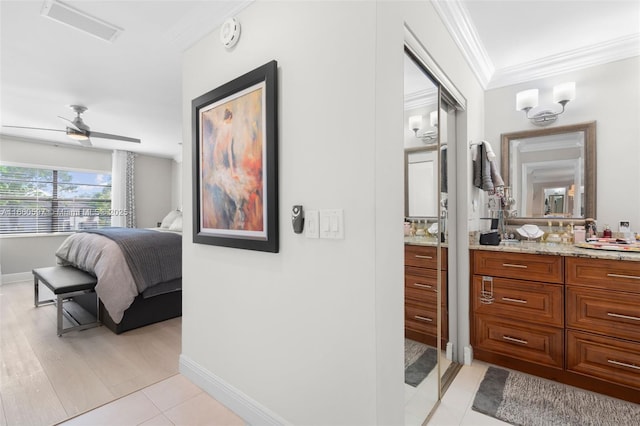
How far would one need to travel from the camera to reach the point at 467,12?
6.48 feet

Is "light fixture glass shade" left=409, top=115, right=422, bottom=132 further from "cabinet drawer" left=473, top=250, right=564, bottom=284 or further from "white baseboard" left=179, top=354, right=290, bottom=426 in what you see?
"white baseboard" left=179, top=354, right=290, bottom=426

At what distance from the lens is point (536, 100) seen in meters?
2.61

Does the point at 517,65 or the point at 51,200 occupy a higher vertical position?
the point at 517,65

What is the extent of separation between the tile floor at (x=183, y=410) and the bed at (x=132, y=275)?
3.91ft

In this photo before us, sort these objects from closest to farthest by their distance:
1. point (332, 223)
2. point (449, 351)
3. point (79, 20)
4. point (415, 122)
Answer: point (332, 223) → point (415, 122) → point (79, 20) → point (449, 351)

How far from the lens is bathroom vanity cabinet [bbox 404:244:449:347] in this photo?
1613 millimetres

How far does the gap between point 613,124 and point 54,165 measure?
25.4ft

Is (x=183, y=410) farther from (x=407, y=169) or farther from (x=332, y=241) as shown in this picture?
(x=407, y=169)

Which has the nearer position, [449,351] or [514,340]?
[514,340]

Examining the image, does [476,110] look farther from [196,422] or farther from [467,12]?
[196,422]

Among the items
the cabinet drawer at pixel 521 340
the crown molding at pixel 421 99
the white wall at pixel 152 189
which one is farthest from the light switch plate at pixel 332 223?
the white wall at pixel 152 189

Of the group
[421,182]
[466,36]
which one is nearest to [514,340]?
[421,182]

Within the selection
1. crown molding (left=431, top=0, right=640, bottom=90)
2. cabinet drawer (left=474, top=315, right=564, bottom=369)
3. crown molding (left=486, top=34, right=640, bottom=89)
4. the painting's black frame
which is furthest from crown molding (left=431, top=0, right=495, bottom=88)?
cabinet drawer (left=474, top=315, right=564, bottom=369)

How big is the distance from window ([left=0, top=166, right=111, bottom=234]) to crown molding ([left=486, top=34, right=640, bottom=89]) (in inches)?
270
